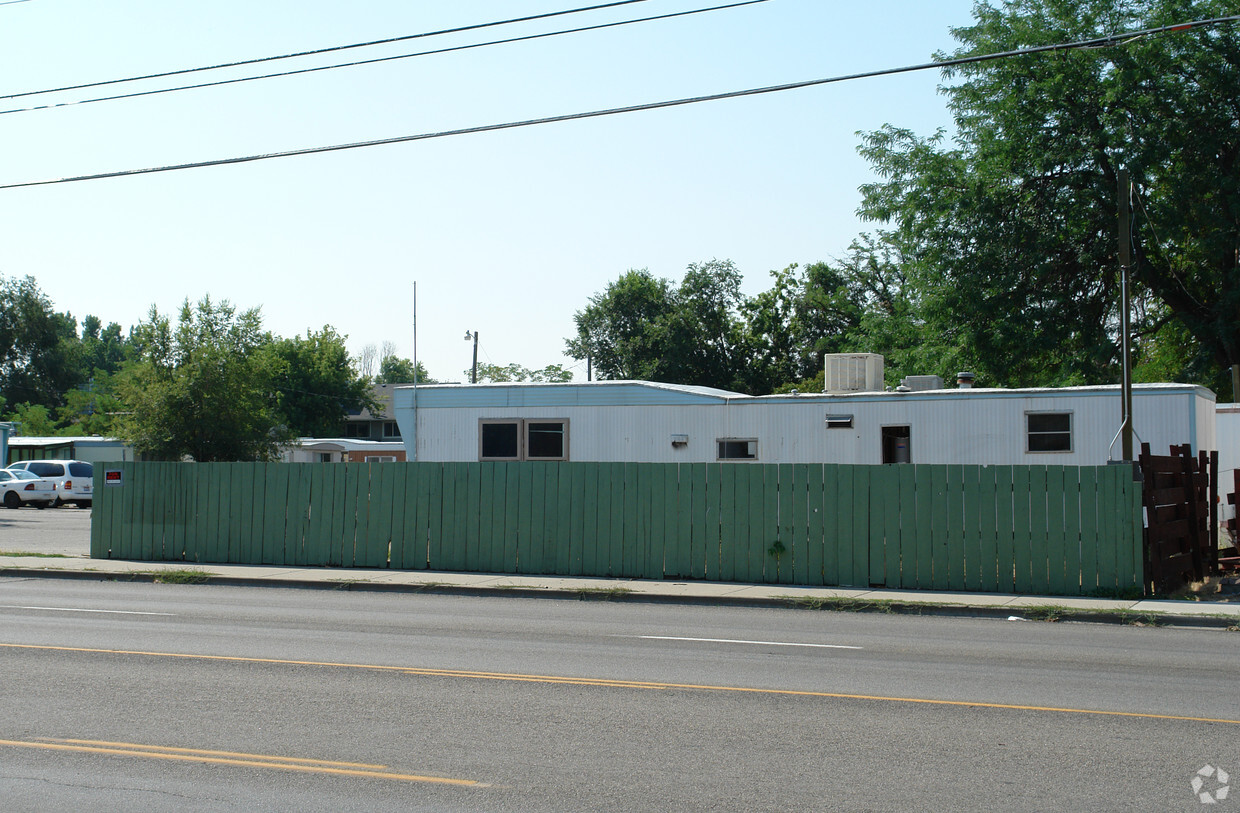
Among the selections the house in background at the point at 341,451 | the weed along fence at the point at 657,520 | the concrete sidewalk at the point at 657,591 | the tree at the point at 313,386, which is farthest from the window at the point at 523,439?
the tree at the point at 313,386

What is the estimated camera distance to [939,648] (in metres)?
11.5

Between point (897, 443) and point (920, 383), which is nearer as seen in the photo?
point (897, 443)

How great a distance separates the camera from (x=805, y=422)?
22828mm

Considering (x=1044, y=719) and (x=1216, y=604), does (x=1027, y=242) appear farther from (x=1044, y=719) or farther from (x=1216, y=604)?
(x=1044, y=719)

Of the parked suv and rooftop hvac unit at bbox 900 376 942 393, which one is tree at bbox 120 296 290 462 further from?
rooftop hvac unit at bbox 900 376 942 393

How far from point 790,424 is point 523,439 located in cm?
597

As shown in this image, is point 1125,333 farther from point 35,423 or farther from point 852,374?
point 35,423

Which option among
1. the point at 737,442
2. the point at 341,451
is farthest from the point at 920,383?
the point at 341,451

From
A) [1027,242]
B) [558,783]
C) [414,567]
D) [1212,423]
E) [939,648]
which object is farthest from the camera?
[1027,242]

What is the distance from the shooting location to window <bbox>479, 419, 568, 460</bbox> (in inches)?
962

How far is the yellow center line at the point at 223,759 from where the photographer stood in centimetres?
636

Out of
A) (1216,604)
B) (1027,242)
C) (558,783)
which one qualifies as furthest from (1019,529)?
(1027,242)

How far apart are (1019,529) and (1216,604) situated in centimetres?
273

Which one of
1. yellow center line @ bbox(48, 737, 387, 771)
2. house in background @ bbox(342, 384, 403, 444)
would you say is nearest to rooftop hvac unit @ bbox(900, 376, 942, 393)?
yellow center line @ bbox(48, 737, 387, 771)
